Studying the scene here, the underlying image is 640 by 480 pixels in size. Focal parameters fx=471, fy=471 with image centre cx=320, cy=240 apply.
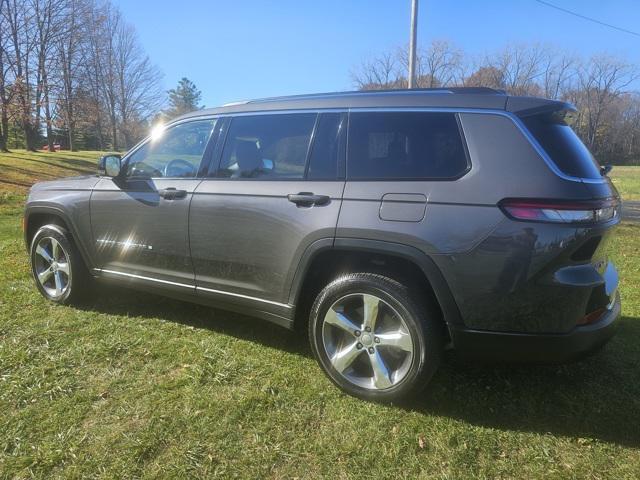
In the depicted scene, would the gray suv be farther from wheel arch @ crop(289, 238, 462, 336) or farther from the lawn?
the lawn

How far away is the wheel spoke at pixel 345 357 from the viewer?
112 inches

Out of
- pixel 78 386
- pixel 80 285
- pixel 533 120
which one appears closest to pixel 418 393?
pixel 533 120

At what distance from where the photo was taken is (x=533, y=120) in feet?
8.20

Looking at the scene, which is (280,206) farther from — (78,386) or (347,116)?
(78,386)

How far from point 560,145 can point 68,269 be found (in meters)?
4.03

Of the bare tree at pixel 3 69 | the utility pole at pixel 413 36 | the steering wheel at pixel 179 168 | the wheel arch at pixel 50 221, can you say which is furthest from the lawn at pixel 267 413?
the bare tree at pixel 3 69

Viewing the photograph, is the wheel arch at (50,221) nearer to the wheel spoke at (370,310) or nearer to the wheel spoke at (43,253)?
the wheel spoke at (43,253)

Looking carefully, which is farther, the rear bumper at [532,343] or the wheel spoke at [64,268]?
the wheel spoke at [64,268]

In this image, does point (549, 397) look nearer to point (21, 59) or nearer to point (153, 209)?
point (153, 209)

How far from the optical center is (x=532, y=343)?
2.44 meters

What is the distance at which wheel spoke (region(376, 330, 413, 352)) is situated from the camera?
2660 mm

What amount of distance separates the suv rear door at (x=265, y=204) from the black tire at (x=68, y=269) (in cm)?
144

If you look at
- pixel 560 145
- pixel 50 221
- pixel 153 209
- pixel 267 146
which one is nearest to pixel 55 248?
pixel 50 221

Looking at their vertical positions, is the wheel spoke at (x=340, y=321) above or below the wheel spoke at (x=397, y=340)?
above
